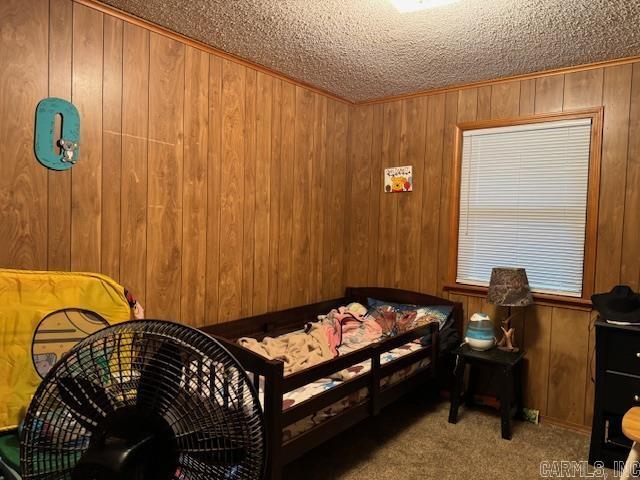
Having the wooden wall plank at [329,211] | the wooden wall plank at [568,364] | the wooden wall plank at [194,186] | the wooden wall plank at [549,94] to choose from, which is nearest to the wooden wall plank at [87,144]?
the wooden wall plank at [194,186]

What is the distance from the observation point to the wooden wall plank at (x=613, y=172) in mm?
2547

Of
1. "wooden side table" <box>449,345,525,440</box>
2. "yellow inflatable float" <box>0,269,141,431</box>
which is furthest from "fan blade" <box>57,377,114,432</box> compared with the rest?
"wooden side table" <box>449,345,525,440</box>

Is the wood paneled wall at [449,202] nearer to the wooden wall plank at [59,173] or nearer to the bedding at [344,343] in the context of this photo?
the bedding at [344,343]

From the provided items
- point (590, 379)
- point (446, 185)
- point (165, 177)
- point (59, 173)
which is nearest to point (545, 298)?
point (590, 379)

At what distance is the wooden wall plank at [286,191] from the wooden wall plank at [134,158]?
3.25ft

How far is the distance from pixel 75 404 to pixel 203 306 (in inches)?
67.6

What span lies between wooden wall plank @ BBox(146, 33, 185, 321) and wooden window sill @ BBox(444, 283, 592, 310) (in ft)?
6.17

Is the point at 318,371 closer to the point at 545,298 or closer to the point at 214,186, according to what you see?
the point at 214,186

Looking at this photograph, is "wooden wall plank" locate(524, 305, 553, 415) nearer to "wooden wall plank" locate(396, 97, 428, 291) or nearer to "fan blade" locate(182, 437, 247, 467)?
"wooden wall plank" locate(396, 97, 428, 291)

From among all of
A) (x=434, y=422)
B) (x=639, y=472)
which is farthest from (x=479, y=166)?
(x=639, y=472)

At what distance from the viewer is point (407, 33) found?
2242 millimetres

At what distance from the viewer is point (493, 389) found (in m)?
3.01

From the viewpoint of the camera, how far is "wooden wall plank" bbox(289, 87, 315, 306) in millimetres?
3123

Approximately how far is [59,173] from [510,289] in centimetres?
247
